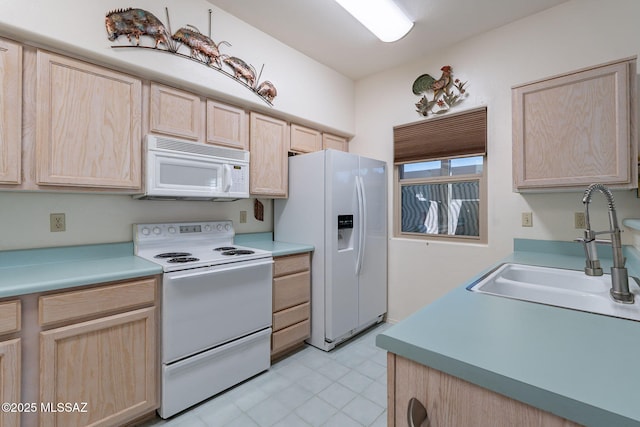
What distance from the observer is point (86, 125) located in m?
1.68

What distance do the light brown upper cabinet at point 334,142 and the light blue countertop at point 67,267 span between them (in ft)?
6.64

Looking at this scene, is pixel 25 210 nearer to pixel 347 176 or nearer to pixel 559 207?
pixel 347 176

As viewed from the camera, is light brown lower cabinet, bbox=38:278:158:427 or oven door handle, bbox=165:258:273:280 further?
oven door handle, bbox=165:258:273:280

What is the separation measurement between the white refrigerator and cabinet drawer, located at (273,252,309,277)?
98mm

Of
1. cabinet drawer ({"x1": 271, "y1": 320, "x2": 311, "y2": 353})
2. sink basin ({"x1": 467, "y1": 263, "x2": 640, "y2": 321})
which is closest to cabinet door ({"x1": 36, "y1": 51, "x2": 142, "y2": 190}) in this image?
cabinet drawer ({"x1": 271, "y1": 320, "x2": 311, "y2": 353})

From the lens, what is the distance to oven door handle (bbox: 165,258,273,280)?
1.69 metres

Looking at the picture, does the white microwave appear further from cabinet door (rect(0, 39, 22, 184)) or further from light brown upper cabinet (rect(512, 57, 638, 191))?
light brown upper cabinet (rect(512, 57, 638, 191))

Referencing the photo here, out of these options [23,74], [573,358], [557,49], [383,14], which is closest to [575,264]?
[573,358]

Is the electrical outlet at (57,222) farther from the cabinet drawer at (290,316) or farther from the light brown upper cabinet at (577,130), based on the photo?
the light brown upper cabinet at (577,130)

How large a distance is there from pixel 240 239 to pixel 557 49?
2906mm

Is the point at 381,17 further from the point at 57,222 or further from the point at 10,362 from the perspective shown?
the point at 10,362

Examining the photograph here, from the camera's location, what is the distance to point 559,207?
84.6 inches

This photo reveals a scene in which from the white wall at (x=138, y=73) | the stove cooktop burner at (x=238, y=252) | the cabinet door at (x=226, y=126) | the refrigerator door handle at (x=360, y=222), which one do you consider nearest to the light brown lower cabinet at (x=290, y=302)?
the stove cooktop burner at (x=238, y=252)

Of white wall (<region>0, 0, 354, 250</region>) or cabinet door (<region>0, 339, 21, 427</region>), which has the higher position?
white wall (<region>0, 0, 354, 250</region>)
